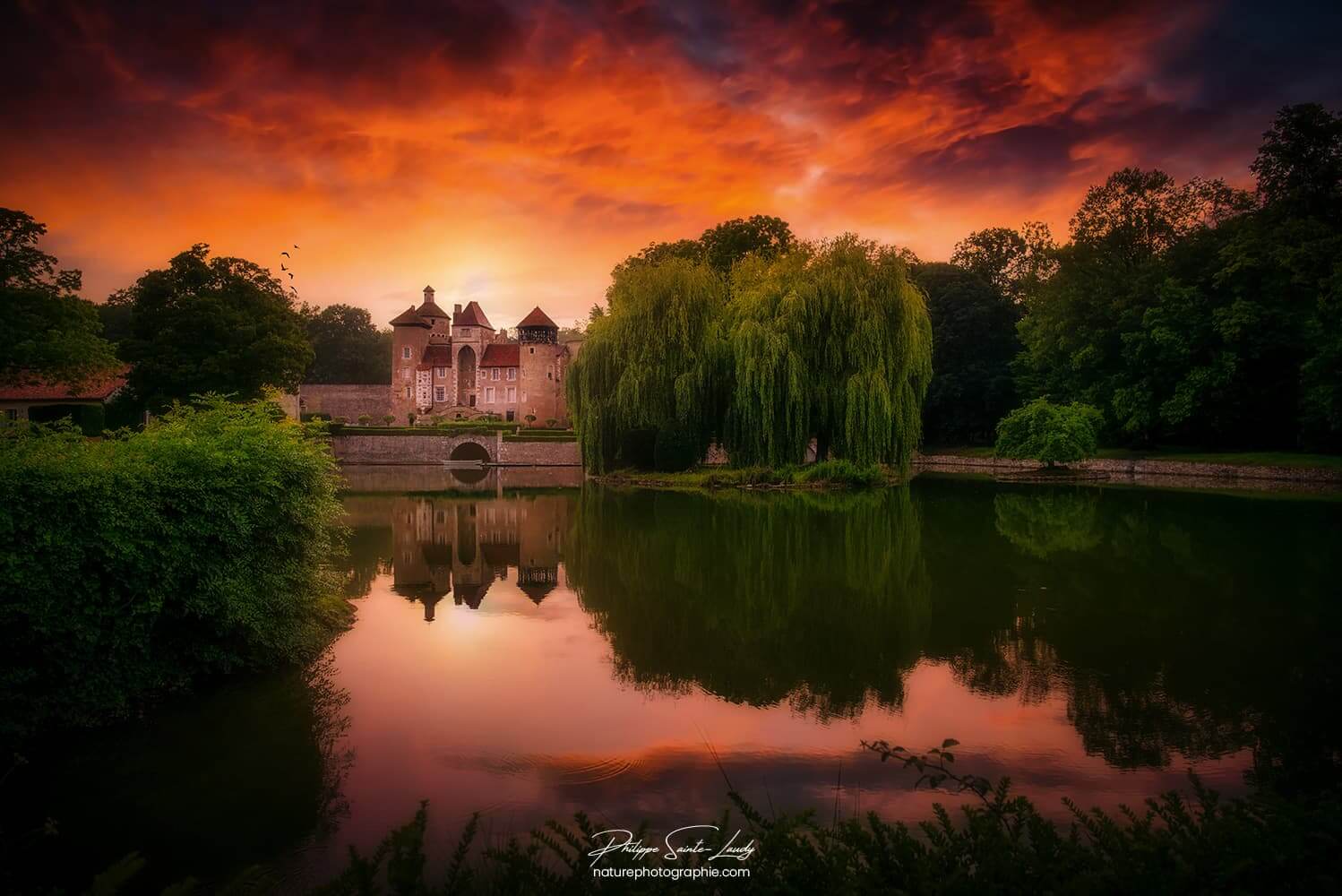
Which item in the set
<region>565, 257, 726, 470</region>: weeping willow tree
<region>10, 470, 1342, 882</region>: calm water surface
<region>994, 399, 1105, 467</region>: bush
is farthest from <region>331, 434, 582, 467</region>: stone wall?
<region>10, 470, 1342, 882</region>: calm water surface

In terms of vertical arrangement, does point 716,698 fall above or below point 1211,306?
below

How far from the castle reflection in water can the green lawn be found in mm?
28087

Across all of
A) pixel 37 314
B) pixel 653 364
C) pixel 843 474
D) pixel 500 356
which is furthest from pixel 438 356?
pixel 843 474

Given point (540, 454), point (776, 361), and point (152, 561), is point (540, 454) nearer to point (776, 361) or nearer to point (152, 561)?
point (776, 361)

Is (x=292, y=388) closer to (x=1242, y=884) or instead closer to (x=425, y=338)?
(x=425, y=338)

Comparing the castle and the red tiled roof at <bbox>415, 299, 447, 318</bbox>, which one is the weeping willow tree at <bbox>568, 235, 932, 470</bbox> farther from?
the red tiled roof at <bbox>415, 299, 447, 318</bbox>

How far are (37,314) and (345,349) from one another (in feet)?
205

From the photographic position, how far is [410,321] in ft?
225

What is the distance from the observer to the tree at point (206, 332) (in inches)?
1384

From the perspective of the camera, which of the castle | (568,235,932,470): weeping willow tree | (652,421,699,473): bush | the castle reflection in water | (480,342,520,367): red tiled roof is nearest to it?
the castle reflection in water

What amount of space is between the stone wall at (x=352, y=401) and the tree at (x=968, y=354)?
143 feet

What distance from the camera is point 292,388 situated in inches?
1654

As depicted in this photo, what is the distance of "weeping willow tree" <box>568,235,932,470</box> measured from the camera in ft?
91.5

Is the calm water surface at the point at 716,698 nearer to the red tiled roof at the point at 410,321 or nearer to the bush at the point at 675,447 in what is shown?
the bush at the point at 675,447
